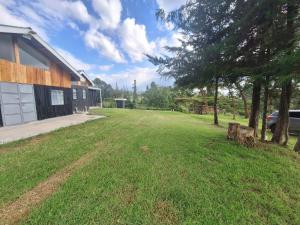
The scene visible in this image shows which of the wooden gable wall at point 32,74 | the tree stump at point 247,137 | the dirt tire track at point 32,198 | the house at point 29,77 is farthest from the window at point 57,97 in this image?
the tree stump at point 247,137

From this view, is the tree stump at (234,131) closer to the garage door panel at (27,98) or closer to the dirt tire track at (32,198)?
the dirt tire track at (32,198)

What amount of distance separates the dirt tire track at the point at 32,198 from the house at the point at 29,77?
7053 mm

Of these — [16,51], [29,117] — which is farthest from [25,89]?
[16,51]

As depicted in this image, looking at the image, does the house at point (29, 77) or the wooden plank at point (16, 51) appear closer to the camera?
the house at point (29, 77)

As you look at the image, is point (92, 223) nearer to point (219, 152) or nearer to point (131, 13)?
point (219, 152)

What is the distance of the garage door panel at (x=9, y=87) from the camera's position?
8340 mm

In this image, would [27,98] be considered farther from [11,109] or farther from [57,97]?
[57,97]

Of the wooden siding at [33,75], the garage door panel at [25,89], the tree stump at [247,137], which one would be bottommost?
the tree stump at [247,137]

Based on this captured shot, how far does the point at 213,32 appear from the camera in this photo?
252 inches

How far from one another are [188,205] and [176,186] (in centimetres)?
54

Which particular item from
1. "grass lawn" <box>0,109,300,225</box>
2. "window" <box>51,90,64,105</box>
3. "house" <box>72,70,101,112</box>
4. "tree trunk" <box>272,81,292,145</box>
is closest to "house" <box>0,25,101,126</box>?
"window" <box>51,90,64,105</box>

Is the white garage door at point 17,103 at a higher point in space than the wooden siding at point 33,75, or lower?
lower

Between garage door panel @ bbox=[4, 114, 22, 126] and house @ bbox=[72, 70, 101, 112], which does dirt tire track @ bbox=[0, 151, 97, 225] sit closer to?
garage door panel @ bbox=[4, 114, 22, 126]

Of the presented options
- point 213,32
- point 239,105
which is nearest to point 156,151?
point 213,32
